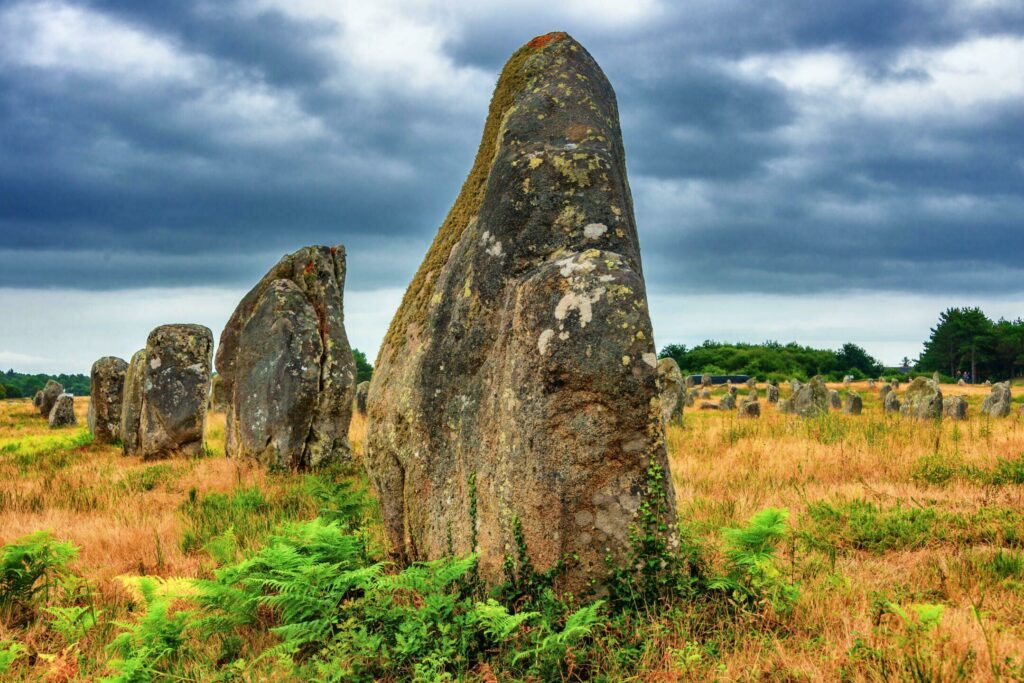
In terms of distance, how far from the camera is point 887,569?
20.6 feet

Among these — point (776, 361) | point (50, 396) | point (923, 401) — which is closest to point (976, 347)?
point (776, 361)

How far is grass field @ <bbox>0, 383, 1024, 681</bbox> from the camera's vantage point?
14.1 ft

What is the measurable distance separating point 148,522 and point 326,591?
4.83 m

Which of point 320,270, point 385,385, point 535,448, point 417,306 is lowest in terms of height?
point 535,448

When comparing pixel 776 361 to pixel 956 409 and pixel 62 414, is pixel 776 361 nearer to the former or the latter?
pixel 956 409

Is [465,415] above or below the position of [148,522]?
above

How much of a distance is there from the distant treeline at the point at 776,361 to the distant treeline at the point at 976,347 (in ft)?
30.6

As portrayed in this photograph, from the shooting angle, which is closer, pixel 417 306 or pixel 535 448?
pixel 535 448

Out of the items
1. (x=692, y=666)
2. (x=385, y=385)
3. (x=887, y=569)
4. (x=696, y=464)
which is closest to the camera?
(x=692, y=666)

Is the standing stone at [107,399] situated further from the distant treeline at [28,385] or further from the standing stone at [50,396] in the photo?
the distant treeline at [28,385]

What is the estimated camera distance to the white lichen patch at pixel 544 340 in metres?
5.02

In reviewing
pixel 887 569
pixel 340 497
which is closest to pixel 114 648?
pixel 340 497

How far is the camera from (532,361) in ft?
16.7

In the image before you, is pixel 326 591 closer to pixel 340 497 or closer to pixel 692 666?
pixel 340 497
